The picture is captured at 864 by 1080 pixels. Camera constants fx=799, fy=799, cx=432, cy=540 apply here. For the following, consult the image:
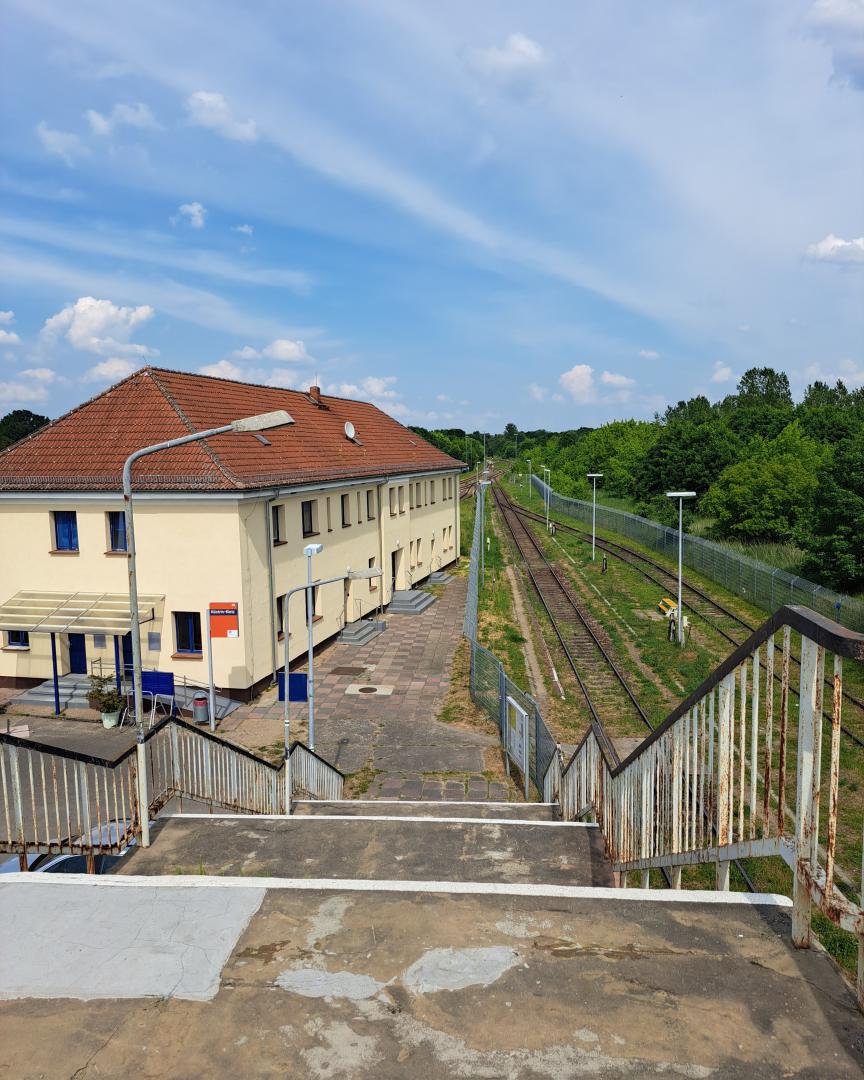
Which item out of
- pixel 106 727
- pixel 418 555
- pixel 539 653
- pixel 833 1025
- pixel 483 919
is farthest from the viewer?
pixel 418 555

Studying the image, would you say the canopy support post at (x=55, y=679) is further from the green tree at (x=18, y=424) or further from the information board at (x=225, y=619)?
the green tree at (x=18, y=424)

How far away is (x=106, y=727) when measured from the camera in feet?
61.5

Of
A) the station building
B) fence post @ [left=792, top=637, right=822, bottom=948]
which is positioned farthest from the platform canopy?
fence post @ [left=792, top=637, right=822, bottom=948]

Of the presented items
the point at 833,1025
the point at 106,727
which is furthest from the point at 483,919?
the point at 106,727

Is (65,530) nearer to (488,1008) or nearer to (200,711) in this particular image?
(200,711)

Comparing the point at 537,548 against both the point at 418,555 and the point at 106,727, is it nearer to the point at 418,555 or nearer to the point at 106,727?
the point at 418,555

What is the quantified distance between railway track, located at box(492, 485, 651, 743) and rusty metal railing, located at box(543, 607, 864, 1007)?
99.4 inches

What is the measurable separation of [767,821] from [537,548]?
4575 centimetres

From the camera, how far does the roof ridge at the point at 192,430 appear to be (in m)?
19.7

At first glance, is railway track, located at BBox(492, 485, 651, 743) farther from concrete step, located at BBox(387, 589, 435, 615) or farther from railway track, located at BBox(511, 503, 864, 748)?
concrete step, located at BBox(387, 589, 435, 615)

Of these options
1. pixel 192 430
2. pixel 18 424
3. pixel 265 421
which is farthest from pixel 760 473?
pixel 18 424

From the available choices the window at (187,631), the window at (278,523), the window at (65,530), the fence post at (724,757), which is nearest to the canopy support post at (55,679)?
the window at (65,530)

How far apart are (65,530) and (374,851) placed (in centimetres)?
1668

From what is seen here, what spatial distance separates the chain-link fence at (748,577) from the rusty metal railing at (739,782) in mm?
15646
